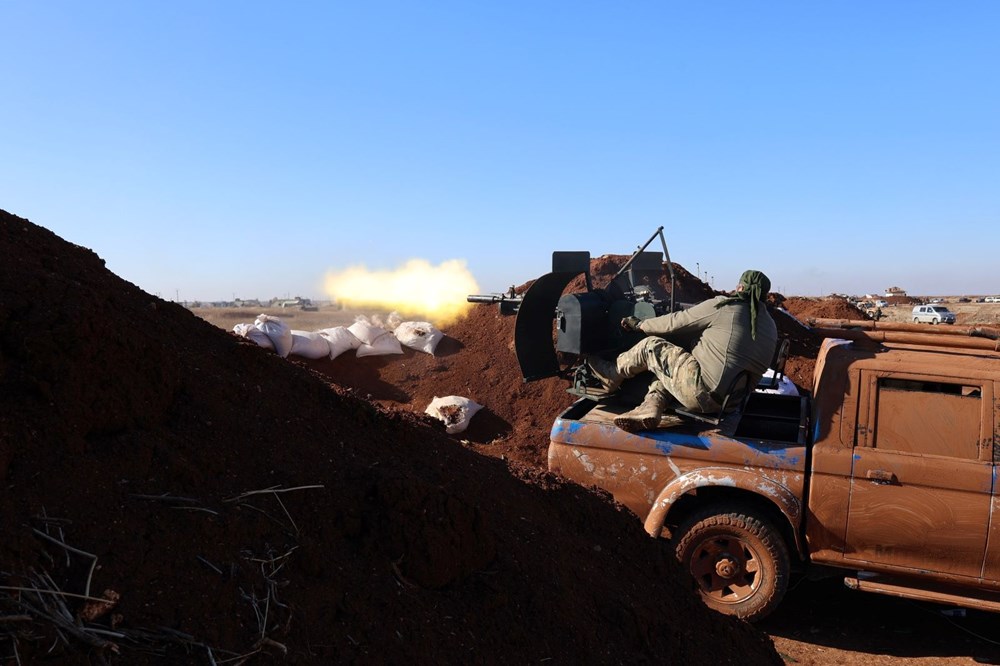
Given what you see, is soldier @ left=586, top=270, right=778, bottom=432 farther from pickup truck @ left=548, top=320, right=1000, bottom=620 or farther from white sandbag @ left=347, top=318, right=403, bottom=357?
white sandbag @ left=347, top=318, right=403, bottom=357

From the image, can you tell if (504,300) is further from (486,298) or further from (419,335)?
(419,335)

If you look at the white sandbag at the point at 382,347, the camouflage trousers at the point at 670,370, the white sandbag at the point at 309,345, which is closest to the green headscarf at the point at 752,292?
the camouflage trousers at the point at 670,370

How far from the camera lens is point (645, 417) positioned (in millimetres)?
5668

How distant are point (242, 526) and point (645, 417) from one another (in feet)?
12.1

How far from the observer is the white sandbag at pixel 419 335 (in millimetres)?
12125

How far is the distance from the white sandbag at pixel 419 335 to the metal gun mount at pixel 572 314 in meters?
5.05

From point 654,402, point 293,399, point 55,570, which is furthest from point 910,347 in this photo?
point 55,570

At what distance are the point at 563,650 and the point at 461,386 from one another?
27.0 feet

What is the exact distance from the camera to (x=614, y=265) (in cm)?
1384

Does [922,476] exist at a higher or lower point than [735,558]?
higher

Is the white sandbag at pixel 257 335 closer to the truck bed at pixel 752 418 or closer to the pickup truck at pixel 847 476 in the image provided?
the truck bed at pixel 752 418

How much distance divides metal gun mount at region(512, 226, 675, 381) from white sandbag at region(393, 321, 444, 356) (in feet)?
16.6

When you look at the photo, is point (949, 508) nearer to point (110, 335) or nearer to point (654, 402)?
point (654, 402)

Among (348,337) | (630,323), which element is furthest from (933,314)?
(630,323)
